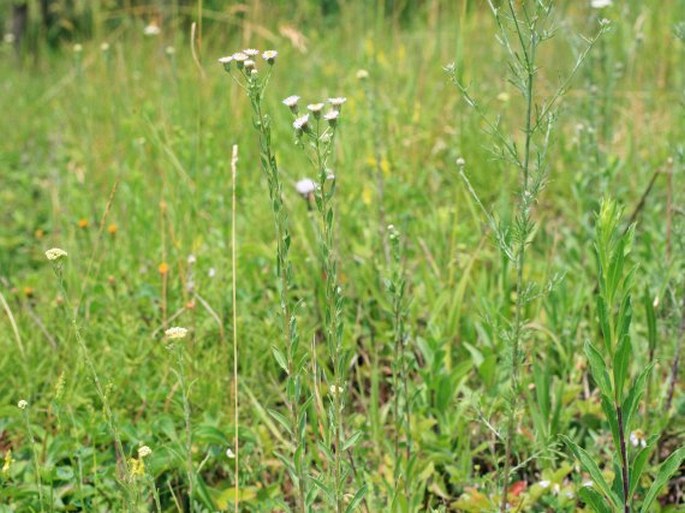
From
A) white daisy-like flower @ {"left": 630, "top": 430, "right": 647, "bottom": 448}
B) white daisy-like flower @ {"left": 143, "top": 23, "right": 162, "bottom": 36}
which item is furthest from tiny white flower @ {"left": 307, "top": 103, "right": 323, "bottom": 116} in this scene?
white daisy-like flower @ {"left": 143, "top": 23, "right": 162, "bottom": 36}

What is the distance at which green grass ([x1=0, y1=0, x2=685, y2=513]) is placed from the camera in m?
1.72

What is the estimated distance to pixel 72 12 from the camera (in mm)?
8172

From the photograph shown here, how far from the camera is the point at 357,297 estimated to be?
7.67ft

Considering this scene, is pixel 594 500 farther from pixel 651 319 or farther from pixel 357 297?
pixel 357 297

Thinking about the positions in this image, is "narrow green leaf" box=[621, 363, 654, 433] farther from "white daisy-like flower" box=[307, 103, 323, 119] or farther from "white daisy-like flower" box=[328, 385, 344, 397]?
"white daisy-like flower" box=[307, 103, 323, 119]

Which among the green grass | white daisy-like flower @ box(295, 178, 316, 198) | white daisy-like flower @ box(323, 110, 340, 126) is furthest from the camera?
white daisy-like flower @ box(295, 178, 316, 198)

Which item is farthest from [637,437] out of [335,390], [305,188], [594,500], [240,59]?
[305,188]

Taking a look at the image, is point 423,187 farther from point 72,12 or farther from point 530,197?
point 72,12

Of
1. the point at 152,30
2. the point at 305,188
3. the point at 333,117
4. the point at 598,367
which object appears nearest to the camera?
the point at 598,367

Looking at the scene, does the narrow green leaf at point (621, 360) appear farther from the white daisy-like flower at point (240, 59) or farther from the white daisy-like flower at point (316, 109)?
the white daisy-like flower at point (240, 59)

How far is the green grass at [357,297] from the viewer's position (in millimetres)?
1717

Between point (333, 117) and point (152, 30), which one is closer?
point (333, 117)

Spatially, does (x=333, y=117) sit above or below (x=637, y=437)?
above

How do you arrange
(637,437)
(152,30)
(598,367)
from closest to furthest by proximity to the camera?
(598,367)
(637,437)
(152,30)
